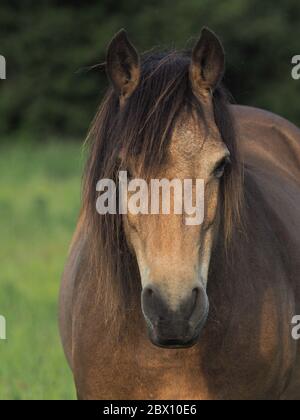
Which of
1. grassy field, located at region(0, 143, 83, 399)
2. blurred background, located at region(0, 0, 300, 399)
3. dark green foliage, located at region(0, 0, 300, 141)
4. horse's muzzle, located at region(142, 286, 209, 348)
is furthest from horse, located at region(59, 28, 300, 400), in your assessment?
dark green foliage, located at region(0, 0, 300, 141)

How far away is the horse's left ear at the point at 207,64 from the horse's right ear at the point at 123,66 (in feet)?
0.66

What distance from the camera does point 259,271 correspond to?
3717 mm

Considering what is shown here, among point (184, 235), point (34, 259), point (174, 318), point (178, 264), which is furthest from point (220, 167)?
point (34, 259)

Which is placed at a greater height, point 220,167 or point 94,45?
point 94,45

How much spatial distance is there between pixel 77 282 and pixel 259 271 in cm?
71

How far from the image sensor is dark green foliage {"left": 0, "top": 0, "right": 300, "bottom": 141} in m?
24.7

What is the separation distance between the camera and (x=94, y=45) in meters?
25.7

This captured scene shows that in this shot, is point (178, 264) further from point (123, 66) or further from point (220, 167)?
point (123, 66)

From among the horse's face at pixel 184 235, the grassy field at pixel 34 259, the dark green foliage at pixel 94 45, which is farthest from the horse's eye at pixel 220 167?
the dark green foliage at pixel 94 45

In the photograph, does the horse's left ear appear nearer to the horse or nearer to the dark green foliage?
the horse

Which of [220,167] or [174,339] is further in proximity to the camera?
[220,167]

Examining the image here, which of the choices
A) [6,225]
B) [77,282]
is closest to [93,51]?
[6,225]

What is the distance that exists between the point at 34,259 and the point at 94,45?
1636 cm
